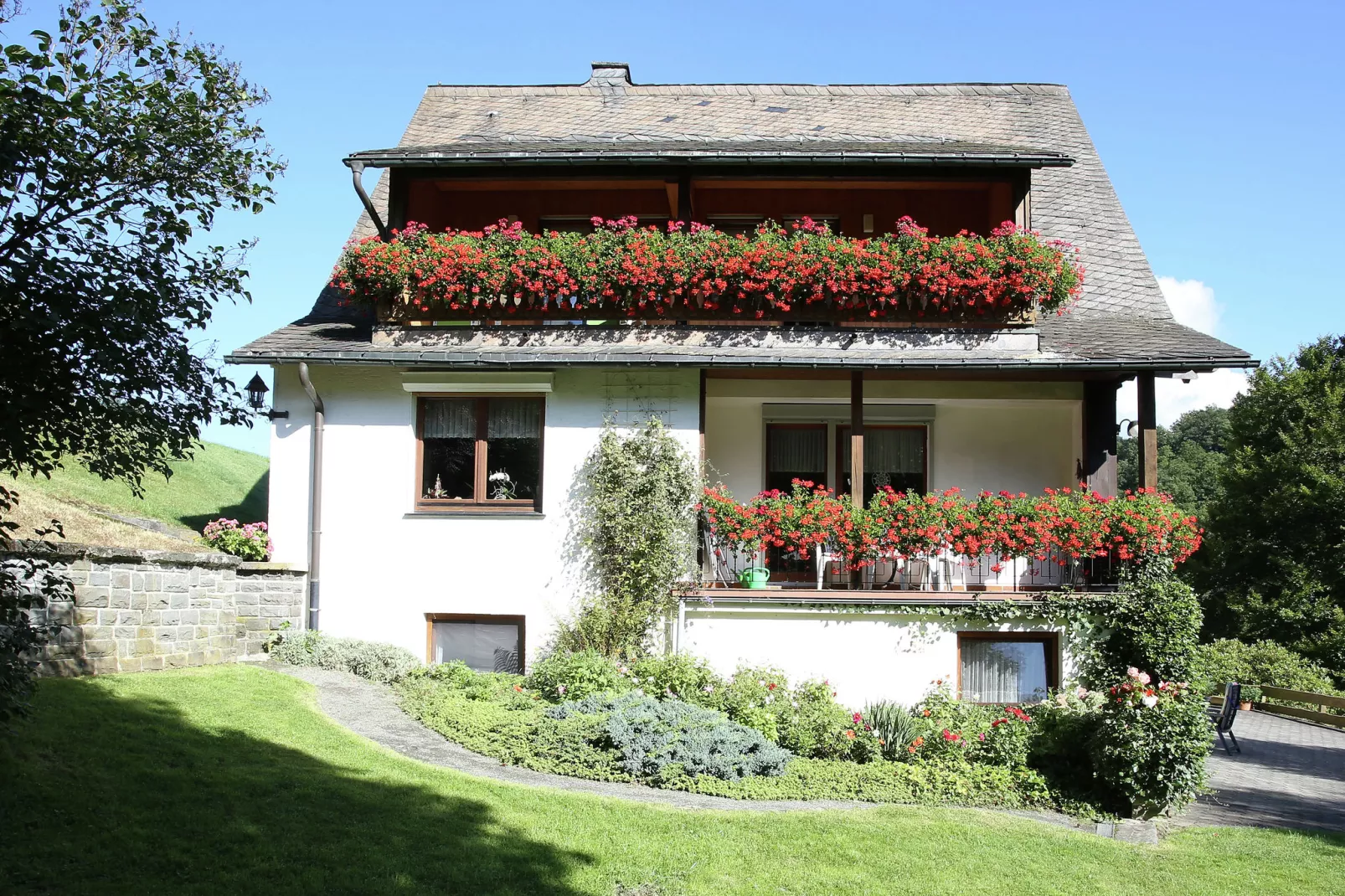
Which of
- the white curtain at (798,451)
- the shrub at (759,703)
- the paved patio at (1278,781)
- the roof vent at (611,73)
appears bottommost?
the paved patio at (1278,781)

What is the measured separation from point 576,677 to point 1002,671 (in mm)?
5373

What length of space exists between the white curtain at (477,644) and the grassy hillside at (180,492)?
384 centimetres

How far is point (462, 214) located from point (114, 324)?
476 inches

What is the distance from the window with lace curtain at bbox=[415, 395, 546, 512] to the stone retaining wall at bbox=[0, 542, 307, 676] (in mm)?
2145

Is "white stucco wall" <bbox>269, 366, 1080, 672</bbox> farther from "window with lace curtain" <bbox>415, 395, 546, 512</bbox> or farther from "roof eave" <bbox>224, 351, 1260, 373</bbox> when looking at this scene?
"roof eave" <bbox>224, 351, 1260, 373</bbox>

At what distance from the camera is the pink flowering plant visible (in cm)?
1434

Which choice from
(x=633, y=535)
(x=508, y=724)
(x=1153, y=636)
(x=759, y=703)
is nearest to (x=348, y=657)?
(x=508, y=724)

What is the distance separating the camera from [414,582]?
14656 mm

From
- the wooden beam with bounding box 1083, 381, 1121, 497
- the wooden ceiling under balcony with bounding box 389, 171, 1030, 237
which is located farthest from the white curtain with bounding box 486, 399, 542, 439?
the wooden beam with bounding box 1083, 381, 1121, 497

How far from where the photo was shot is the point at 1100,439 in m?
15.5

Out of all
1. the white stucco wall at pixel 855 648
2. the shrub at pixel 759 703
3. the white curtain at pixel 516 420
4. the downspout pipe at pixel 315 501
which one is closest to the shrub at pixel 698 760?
the shrub at pixel 759 703

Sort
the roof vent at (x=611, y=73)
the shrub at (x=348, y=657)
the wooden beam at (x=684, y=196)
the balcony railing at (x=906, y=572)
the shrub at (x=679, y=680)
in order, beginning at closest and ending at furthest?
1. the shrub at (x=679, y=680)
2. the shrub at (x=348, y=657)
3. the balcony railing at (x=906, y=572)
4. the wooden beam at (x=684, y=196)
5. the roof vent at (x=611, y=73)

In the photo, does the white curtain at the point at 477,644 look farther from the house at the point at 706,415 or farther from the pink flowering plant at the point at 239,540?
the pink flowering plant at the point at 239,540

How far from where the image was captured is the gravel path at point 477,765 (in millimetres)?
9812
